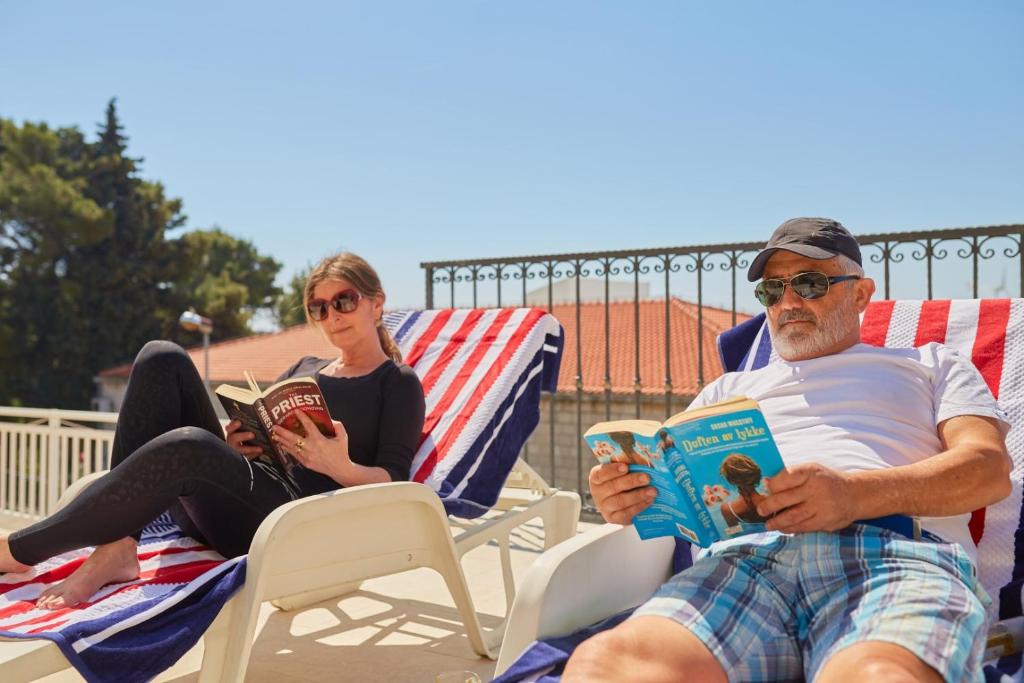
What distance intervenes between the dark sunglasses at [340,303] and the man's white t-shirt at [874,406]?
1526mm

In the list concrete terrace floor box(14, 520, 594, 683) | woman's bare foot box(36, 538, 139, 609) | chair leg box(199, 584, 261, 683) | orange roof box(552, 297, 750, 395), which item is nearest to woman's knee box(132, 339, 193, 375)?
woman's bare foot box(36, 538, 139, 609)

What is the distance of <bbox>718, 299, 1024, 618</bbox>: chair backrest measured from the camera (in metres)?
1.86

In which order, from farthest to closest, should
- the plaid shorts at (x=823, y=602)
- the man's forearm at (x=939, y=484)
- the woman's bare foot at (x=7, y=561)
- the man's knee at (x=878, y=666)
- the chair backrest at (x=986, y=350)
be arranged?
the woman's bare foot at (x=7, y=561)
the chair backrest at (x=986, y=350)
the man's forearm at (x=939, y=484)
the plaid shorts at (x=823, y=602)
the man's knee at (x=878, y=666)

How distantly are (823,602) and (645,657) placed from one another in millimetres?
383

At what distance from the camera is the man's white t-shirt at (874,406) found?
5.78ft

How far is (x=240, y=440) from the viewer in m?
2.63

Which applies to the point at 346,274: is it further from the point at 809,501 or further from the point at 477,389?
the point at 809,501

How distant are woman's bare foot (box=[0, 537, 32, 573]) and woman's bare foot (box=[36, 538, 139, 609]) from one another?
0.14m

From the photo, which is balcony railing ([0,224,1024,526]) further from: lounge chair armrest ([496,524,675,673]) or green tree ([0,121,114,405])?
green tree ([0,121,114,405])

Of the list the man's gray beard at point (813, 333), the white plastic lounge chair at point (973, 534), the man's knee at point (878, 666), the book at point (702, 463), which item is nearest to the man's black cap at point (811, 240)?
the man's gray beard at point (813, 333)

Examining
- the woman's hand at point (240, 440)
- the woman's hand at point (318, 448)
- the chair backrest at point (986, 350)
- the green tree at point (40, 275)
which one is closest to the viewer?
the chair backrest at point (986, 350)

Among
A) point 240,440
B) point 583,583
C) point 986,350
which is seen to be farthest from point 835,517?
point 240,440

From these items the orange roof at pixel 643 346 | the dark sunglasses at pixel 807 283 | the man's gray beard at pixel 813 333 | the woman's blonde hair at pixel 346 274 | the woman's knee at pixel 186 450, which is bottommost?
the orange roof at pixel 643 346

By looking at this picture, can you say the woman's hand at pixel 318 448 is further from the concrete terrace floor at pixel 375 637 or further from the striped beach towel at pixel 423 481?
the concrete terrace floor at pixel 375 637
